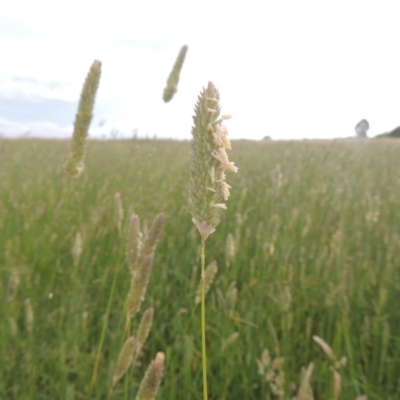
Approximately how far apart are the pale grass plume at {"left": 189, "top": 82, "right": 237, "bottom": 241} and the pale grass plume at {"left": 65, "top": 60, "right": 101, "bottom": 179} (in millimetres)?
917

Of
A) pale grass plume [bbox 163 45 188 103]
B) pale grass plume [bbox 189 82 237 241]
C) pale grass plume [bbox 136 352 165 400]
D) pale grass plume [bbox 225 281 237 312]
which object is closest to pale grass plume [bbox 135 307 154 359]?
pale grass plume [bbox 136 352 165 400]

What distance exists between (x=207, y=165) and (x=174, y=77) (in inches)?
82.8

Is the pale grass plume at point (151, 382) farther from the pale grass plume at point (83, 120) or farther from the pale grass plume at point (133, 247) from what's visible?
the pale grass plume at point (83, 120)

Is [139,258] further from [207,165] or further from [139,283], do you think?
[207,165]

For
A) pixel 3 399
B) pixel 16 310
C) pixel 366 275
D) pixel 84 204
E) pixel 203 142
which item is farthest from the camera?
pixel 84 204

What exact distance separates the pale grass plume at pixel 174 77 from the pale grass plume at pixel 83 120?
117 centimetres

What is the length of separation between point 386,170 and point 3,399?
458 centimetres

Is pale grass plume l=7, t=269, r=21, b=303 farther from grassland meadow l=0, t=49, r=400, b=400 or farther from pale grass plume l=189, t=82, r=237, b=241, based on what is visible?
pale grass plume l=189, t=82, r=237, b=241

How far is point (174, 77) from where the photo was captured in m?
2.56

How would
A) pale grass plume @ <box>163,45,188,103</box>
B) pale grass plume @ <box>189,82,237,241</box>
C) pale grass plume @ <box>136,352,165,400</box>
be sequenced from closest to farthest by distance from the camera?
pale grass plume @ <box>189,82,237,241</box>
pale grass plume @ <box>136,352,165,400</box>
pale grass plume @ <box>163,45,188,103</box>

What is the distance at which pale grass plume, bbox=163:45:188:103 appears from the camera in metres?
2.56

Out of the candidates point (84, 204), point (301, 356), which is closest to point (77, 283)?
point (301, 356)

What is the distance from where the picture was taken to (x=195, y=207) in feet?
1.82

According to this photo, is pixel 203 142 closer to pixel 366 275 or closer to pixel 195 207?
pixel 195 207
